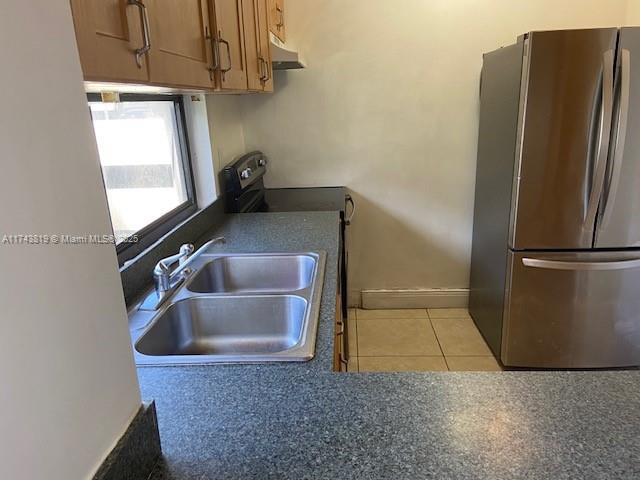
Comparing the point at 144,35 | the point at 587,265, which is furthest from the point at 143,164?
the point at 587,265

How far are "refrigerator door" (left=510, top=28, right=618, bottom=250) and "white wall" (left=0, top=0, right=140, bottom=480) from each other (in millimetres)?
2114

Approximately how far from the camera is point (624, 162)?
2.22 meters

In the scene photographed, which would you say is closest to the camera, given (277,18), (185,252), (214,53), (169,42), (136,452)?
(136,452)

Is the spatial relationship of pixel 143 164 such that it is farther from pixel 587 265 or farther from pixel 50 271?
pixel 587 265

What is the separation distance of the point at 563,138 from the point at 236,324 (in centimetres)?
174

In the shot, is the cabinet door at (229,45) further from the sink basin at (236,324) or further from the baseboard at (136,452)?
the baseboard at (136,452)

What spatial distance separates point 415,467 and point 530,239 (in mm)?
1900

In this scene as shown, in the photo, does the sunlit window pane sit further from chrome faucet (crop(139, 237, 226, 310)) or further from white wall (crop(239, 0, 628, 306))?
white wall (crop(239, 0, 628, 306))

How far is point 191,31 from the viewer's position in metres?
1.22

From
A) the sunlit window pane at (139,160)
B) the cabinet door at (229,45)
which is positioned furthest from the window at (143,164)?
the cabinet door at (229,45)

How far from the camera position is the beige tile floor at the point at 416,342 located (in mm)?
2689

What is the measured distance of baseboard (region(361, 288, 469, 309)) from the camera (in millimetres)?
Answer: 3314

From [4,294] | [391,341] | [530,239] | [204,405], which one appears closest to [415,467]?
[204,405]

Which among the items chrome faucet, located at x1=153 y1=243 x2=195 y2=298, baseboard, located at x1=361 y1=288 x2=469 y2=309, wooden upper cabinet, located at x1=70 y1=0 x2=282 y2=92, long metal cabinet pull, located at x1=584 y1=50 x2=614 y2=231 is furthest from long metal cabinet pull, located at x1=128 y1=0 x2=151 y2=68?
baseboard, located at x1=361 y1=288 x2=469 y2=309
